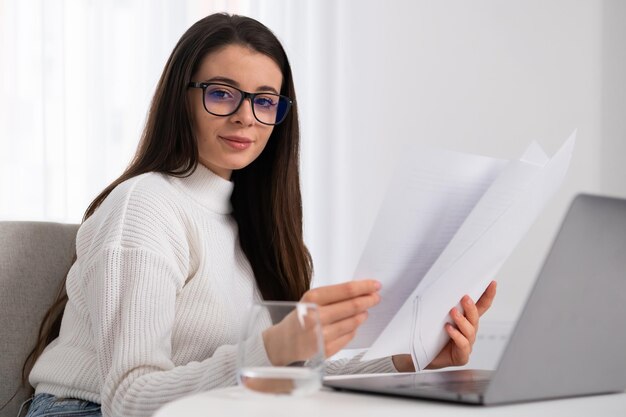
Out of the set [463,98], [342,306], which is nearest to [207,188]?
[342,306]

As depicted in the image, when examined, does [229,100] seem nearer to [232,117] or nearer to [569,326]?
[232,117]

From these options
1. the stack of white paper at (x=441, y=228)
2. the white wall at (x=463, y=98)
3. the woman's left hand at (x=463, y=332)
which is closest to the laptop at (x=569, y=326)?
the stack of white paper at (x=441, y=228)

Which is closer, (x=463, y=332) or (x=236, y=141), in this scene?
(x=463, y=332)

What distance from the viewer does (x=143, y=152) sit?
1.60 m

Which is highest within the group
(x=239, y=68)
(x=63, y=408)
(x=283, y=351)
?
(x=239, y=68)

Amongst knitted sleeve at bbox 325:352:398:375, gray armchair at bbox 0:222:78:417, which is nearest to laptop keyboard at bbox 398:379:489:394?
knitted sleeve at bbox 325:352:398:375

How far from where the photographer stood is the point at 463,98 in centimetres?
325

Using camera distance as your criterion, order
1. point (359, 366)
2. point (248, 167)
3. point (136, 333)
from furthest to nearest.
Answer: point (248, 167), point (359, 366), point (136, 333)

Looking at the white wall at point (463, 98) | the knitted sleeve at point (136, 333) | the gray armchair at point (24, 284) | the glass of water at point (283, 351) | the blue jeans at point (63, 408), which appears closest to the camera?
the glass of water at point (283, 351)

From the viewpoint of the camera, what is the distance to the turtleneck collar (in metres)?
1.59

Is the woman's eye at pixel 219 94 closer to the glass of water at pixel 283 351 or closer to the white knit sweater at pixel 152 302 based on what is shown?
the white knit sweater at pixel 152 302

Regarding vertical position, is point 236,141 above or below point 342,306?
above

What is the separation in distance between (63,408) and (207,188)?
20.4 inches

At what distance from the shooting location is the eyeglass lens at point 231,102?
60.5 inches
